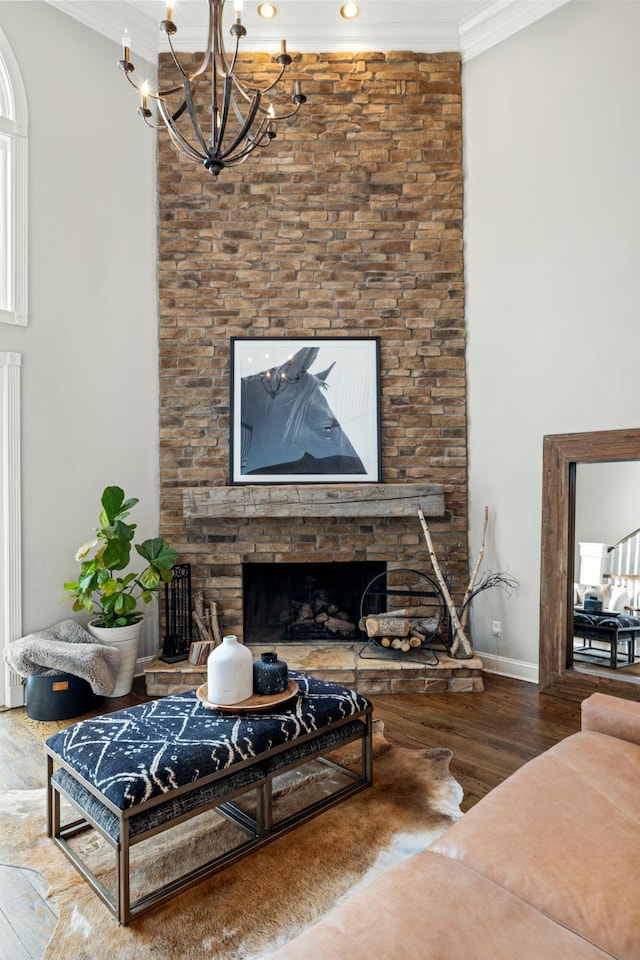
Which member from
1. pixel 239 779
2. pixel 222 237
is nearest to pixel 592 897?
pixel 239 779

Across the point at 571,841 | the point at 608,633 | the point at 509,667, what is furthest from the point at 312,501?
the point at 571,841

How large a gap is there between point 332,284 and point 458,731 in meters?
2.97

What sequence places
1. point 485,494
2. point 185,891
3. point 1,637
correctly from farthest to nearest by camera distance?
point 485,494 → point 1,637 → point 185,891

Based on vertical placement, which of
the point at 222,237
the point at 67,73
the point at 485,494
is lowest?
the point at 485,494

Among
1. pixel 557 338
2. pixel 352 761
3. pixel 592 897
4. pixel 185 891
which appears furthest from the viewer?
pixel 557 338

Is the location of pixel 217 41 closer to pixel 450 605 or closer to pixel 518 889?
pixel 518 889

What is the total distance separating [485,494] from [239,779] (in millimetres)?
2697

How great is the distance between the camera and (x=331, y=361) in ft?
14.1

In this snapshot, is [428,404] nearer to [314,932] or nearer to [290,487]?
[290,487]

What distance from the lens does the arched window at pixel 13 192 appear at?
3.67 metres

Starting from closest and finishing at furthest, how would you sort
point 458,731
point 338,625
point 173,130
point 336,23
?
1. point 173,130
2. point 458,731
3. point 336,23
4. point 338,625

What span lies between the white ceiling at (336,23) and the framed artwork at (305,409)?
206cm

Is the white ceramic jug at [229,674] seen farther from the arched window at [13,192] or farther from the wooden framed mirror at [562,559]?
the arched window at [13,192]

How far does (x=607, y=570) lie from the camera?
367cm
